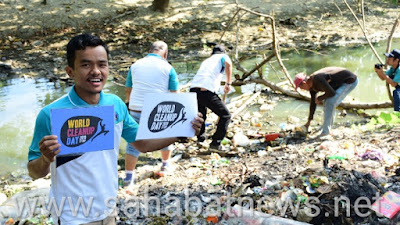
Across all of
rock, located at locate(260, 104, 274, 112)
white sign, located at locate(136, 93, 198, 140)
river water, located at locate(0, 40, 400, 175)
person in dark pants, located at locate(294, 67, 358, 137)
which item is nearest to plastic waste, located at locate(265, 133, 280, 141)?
person in dark pants, located at locate(294, 67, 358, 137)

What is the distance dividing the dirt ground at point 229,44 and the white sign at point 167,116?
1.25 meters

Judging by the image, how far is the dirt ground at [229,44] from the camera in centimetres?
417

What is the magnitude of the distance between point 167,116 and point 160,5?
13.3 m

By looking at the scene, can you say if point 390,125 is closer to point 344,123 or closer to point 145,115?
point 344,123

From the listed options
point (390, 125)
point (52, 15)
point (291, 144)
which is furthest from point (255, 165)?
point (52, 15)

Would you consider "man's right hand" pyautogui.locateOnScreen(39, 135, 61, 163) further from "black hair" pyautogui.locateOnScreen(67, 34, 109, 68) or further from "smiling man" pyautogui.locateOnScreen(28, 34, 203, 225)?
"black hair" pyautogui.locateOnScreen(67, 34, 109, 68)

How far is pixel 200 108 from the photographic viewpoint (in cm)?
634

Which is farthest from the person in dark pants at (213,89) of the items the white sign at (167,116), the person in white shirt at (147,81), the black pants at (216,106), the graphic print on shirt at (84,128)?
the graphic print on shirt at (84,128)

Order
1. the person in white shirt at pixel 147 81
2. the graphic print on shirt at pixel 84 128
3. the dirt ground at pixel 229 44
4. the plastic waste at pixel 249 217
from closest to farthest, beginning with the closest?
the graphic print on shirt at pixel 84 128, the plastic waste at pixel 249 217, the dirt ground at pixel 229 44, the person in white shirt at pixel 147 81

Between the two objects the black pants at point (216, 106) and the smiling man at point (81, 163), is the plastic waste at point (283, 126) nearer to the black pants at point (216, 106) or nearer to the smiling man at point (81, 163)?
the black pants at point (216, 106)

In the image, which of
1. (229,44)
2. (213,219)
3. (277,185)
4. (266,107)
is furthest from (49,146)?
(229,44)

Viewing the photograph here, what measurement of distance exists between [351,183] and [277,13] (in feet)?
44.4

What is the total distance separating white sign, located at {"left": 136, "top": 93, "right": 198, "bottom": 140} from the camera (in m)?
2.73

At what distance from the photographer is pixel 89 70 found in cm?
230
